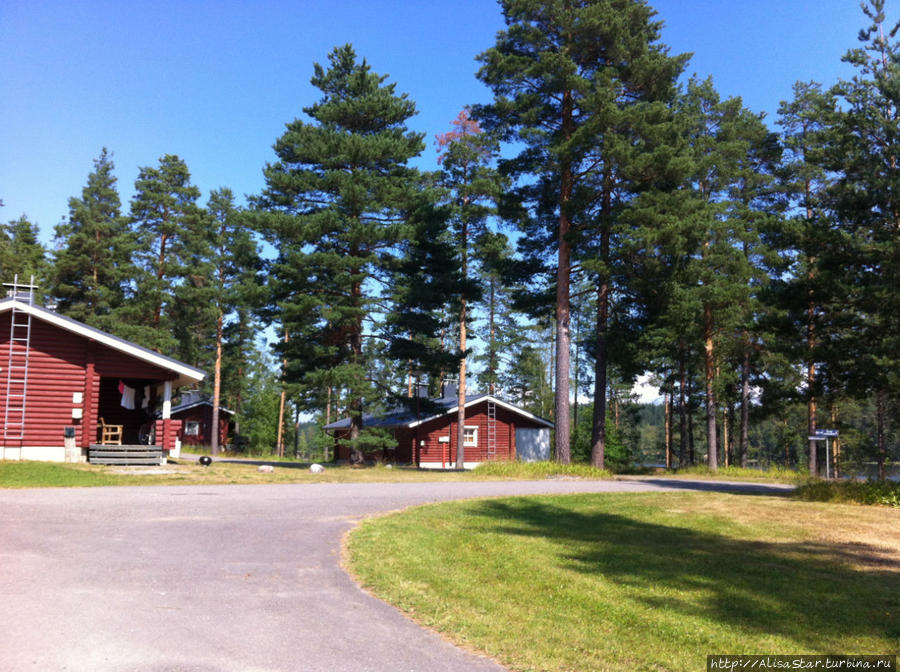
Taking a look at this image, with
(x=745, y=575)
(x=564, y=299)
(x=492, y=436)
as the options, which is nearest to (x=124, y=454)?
(x=564, y=299)

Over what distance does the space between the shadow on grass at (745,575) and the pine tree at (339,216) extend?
17.4 metres

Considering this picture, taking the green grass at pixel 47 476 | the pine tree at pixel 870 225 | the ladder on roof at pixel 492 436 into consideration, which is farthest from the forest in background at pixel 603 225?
the green grass at pixel 47 476

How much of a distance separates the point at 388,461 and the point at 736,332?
72.3ft

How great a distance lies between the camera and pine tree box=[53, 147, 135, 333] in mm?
43812

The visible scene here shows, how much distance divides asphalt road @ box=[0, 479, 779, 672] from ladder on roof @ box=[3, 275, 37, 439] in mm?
11389

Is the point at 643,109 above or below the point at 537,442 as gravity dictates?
above

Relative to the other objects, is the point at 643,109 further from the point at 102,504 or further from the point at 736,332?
the point at 102,504

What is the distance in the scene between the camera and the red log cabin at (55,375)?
20266 millimetres

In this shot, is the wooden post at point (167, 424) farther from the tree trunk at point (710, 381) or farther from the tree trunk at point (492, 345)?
the tree trunk at point (492, 345)

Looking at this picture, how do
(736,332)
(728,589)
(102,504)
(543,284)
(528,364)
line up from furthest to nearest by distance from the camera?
(528,364) < (736,332) < (543,284) < (102,504) < (728,589)

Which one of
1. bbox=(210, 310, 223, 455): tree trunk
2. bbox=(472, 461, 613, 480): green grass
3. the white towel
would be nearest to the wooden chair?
the white towel

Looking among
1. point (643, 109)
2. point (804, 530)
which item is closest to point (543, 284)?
point (643, 109)

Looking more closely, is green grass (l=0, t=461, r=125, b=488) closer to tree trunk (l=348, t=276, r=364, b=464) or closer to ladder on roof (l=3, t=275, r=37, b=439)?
ladder on roof (l=3, t=275, r=37, b=439)

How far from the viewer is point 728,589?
263 inches
